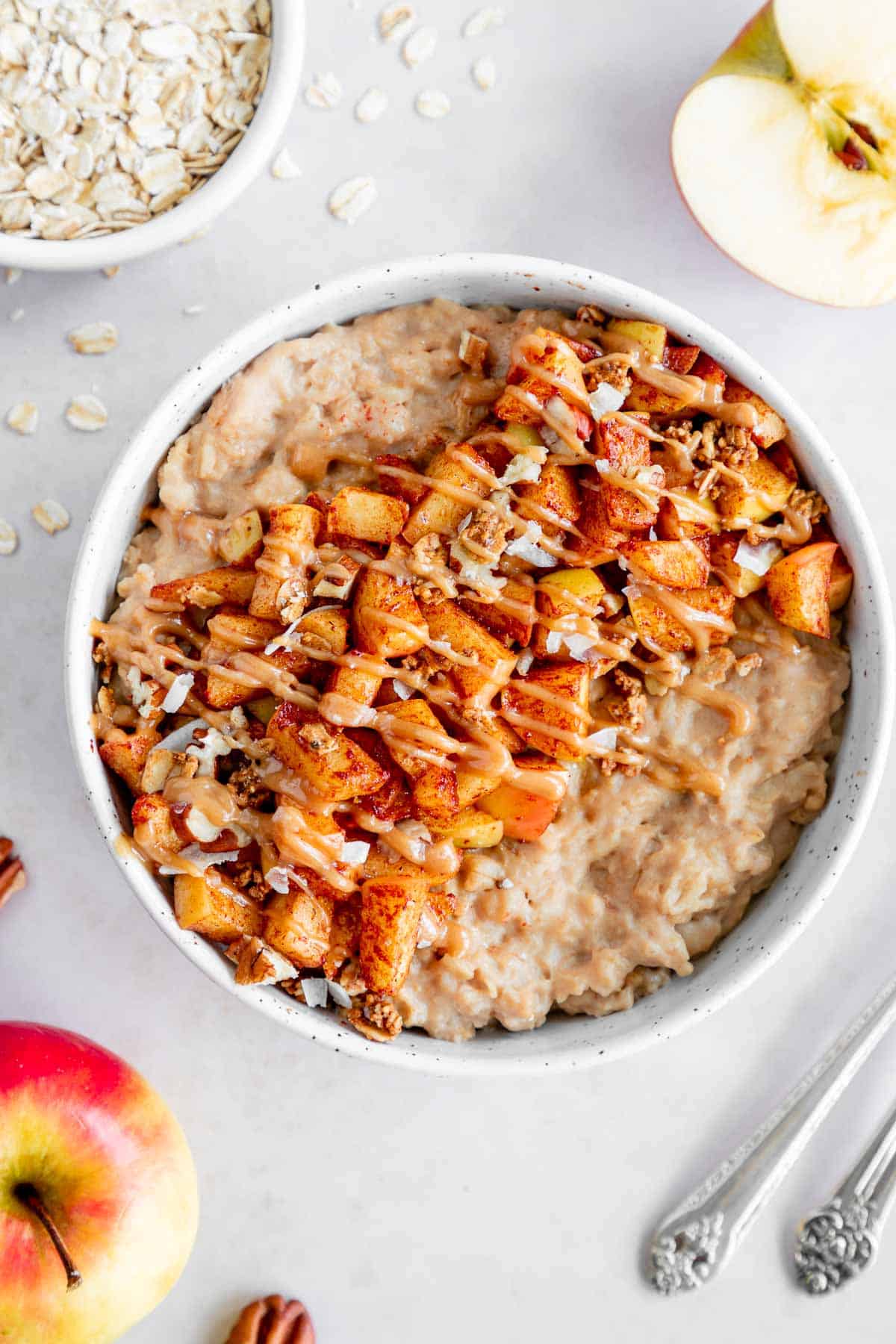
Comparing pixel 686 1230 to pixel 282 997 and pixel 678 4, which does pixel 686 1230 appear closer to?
pixel 282 997

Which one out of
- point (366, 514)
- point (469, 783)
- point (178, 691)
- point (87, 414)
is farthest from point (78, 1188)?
point (87, 414)

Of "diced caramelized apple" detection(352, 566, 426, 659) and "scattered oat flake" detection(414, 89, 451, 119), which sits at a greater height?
"scattered oat flake" detection(414, 89, 451, 119)

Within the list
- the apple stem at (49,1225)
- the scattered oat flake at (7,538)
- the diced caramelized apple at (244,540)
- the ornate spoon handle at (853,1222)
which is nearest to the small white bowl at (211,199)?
the scattered oat flake at (7,538)

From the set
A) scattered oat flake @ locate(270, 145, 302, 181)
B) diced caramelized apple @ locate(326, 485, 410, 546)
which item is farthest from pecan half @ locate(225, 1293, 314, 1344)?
scattered oat flake @ locate(270, 145, 302, 181)

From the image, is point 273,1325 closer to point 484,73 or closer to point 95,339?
point 95,339

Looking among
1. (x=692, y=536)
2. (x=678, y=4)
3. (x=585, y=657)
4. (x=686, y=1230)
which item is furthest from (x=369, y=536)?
(x=686, y=1230)

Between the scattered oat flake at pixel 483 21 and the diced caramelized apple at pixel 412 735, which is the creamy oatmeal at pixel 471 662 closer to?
the diced caramelized apple at pixel 412 735

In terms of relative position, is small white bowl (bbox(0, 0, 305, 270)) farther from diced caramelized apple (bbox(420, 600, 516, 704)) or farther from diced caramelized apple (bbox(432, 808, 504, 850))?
diced caramelized apple (bbox(432, 808, 504, 850))
